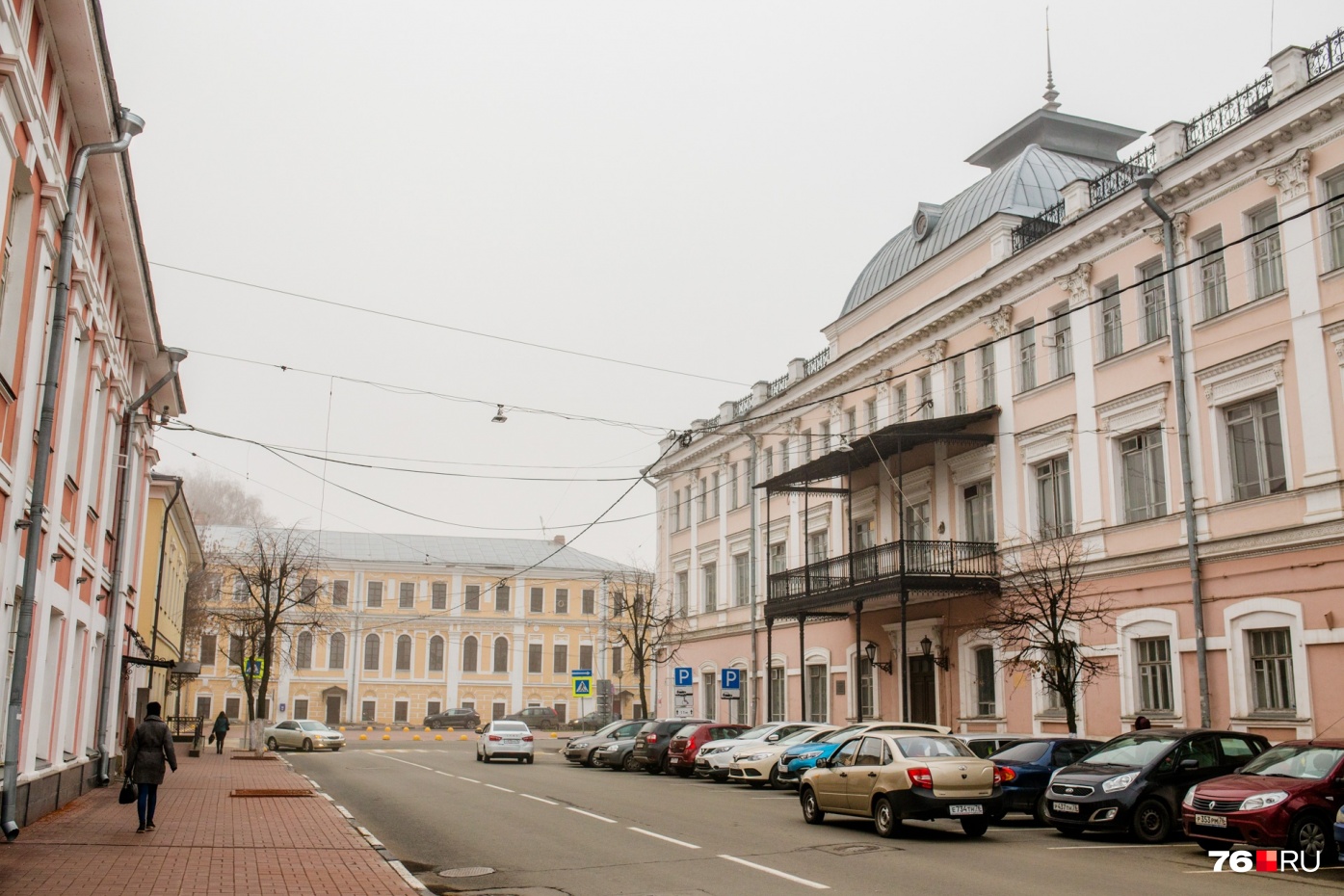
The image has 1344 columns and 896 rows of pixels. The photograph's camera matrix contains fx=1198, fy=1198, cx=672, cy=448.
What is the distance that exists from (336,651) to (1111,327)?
64115 mm

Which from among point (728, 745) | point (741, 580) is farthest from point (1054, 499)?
point (741, 580)

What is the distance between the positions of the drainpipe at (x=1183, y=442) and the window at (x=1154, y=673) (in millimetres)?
1009

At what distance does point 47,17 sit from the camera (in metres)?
13.0

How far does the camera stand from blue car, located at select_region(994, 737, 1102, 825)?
18375 millimetres

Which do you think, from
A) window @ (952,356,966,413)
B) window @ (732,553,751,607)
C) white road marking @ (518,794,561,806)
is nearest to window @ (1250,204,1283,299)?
window @ (952,356,966,413)

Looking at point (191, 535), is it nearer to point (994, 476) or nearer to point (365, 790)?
point (365, 790)

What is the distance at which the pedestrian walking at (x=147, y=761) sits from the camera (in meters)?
15.4

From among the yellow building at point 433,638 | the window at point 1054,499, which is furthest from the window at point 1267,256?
the yellow building at point 433,638

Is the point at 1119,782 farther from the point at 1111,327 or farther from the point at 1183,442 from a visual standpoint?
the point at 1111,327

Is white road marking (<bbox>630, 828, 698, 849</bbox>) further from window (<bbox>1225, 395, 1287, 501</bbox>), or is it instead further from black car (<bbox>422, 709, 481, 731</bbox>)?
black car (<bbox>422, 709, 481, 731</bbox>)

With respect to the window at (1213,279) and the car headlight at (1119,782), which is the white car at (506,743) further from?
the car headlight at (1119,782)

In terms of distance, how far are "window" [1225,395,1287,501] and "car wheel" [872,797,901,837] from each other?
10077 millimetres

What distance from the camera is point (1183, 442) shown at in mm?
22656

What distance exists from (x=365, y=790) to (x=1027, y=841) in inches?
549
